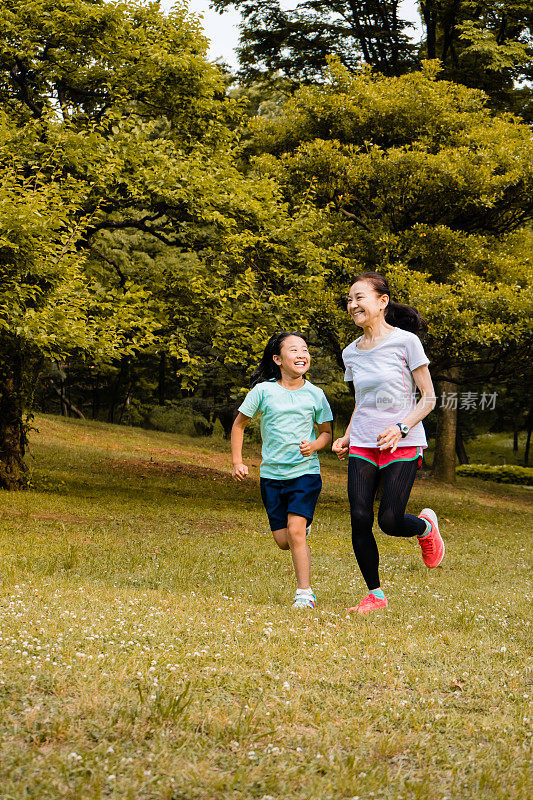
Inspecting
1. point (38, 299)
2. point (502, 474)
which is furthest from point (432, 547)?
point (502, 474)

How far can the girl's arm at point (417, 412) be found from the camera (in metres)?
5.55

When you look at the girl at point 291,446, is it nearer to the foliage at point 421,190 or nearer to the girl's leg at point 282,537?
the girl's leg at point 282,537

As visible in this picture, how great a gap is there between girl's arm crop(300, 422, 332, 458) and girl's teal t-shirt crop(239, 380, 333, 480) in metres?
0.06

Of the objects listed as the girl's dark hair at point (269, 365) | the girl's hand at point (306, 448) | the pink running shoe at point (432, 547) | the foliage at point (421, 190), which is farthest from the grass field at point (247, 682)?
the foliage at point (421, 190)

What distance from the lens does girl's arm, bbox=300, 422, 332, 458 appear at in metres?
6.00

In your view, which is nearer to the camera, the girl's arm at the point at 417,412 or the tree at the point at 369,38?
the girl's arm at the point at 417,412

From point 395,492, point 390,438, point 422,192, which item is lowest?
point 395,492

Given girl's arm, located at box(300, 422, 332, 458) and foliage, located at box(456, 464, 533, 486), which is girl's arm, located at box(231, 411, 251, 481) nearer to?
girl's arm, located at box(300, 422, 332, 458)

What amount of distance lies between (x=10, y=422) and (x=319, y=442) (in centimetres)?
950

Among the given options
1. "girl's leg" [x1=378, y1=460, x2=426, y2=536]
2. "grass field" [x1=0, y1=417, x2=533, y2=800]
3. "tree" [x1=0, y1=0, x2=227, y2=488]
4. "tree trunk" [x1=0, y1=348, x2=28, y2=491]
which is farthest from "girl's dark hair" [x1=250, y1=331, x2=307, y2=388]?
"tree trunk" [x1=0, y1=348, x2=28, y2=491]

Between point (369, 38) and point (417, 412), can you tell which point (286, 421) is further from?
point (369, 38)

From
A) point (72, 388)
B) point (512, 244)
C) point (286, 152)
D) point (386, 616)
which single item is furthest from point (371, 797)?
point (72, 388)

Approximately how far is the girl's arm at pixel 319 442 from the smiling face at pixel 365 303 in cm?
87

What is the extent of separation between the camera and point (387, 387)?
583 cm
